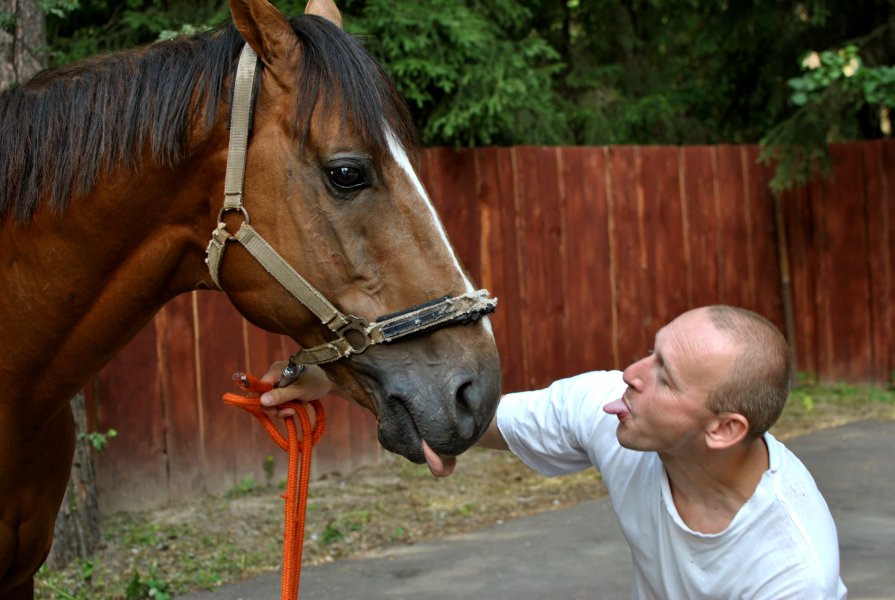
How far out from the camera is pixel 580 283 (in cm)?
768

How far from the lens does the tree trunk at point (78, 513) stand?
444 cm

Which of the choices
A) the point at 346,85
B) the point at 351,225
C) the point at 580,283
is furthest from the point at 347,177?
the point at 580,283

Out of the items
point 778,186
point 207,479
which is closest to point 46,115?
point 207,479

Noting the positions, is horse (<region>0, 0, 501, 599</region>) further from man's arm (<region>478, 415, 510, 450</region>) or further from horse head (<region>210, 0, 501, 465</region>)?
man's arm (<region>478, 415, 510, 450</region>)

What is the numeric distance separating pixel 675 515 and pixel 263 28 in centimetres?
152

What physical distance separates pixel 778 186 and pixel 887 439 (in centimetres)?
243

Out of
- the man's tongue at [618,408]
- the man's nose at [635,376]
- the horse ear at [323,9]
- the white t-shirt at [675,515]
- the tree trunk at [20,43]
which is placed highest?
the tree trunk at [20,43]

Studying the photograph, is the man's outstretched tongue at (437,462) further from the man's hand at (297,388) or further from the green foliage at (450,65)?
the green foliage at (450,65)

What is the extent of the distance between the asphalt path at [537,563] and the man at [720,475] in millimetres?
2017

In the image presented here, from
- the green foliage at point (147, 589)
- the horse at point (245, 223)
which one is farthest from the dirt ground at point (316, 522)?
the horse at point (245, 223)

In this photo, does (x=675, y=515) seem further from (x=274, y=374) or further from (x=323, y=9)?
(x=323, y=9)

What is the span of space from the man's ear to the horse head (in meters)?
0.50

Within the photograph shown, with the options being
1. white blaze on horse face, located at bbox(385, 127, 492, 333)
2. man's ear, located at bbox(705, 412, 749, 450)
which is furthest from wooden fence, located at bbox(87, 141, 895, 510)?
man's ear, located at bbox(705, 412, 749, 450)

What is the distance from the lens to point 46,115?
2217 millimetres
